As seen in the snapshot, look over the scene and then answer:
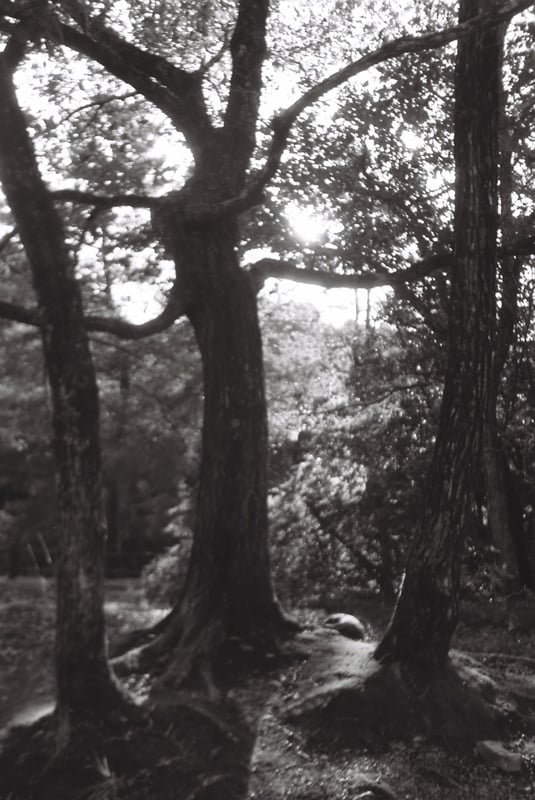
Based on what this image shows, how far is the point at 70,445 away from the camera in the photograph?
7.13 metres

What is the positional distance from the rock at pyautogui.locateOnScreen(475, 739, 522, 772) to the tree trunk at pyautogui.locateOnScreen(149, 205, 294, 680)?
2.46 m

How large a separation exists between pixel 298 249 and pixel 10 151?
5185 mm

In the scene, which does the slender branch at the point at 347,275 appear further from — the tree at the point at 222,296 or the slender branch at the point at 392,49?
the slender branch at the point at 392,49

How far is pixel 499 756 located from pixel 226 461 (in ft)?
12.8

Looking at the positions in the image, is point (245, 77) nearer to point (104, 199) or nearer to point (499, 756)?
point (104, 199)

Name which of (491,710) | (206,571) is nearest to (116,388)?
(206,571)

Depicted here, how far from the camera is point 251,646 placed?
Result: 8781 millimetres

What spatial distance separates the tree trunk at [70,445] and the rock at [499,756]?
3.20m

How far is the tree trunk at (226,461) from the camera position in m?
8.98

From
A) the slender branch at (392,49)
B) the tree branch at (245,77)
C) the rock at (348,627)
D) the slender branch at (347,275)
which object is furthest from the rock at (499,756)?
the tree branch at (245,77)

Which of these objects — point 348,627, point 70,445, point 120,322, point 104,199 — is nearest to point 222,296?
point 120,322

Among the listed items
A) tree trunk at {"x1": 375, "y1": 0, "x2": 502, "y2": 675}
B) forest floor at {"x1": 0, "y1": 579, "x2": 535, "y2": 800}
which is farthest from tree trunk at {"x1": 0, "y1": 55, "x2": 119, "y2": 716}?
tree trunk at {"x1": 375, "y1": 0, "x2": 502, "y2": 675}

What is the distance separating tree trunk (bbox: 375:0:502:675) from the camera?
321 inches

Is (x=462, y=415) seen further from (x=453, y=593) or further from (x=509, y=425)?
(x=509, y=425)
